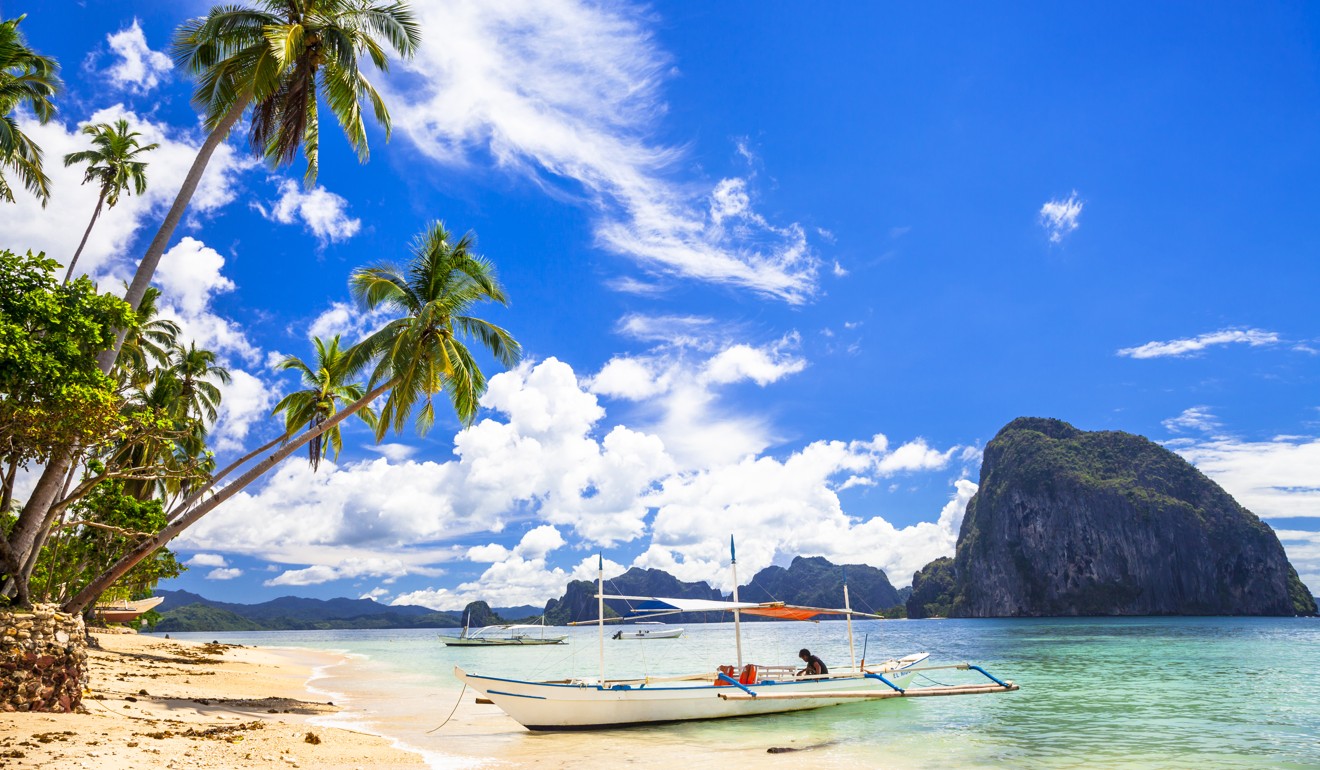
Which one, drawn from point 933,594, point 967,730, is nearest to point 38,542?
point 967,730

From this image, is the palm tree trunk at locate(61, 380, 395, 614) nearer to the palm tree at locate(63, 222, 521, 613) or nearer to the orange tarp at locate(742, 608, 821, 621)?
the palm tree at locate(63, 222, 521, 613)

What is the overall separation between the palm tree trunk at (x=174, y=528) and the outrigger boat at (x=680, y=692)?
18.6ft

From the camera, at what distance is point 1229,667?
32062mm

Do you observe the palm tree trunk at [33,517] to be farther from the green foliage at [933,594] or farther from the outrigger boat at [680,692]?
the green foliage at [933,594]

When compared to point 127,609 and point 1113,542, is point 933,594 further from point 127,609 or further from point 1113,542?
point 127,609

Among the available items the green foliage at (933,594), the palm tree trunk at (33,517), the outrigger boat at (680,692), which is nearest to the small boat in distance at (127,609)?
the palm tree trunk at (33,517)

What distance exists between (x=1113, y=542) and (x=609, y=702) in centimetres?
15458

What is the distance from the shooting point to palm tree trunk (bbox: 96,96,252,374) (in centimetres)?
1198

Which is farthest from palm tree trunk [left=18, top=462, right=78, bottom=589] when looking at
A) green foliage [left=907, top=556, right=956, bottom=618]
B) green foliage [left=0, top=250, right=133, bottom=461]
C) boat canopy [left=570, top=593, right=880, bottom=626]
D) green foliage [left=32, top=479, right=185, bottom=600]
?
green foliage [left=907, top=556, right=956, bottom=618]

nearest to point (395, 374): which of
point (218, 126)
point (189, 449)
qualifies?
point (218, 126)

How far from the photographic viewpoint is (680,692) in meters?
15.6

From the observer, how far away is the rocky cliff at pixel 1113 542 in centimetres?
13425

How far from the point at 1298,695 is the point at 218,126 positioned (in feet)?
105

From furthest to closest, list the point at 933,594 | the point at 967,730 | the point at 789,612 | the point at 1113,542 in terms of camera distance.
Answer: the point at 933,594 → the point at 1113,542 → the point at 789,612 → the point at 967,730
